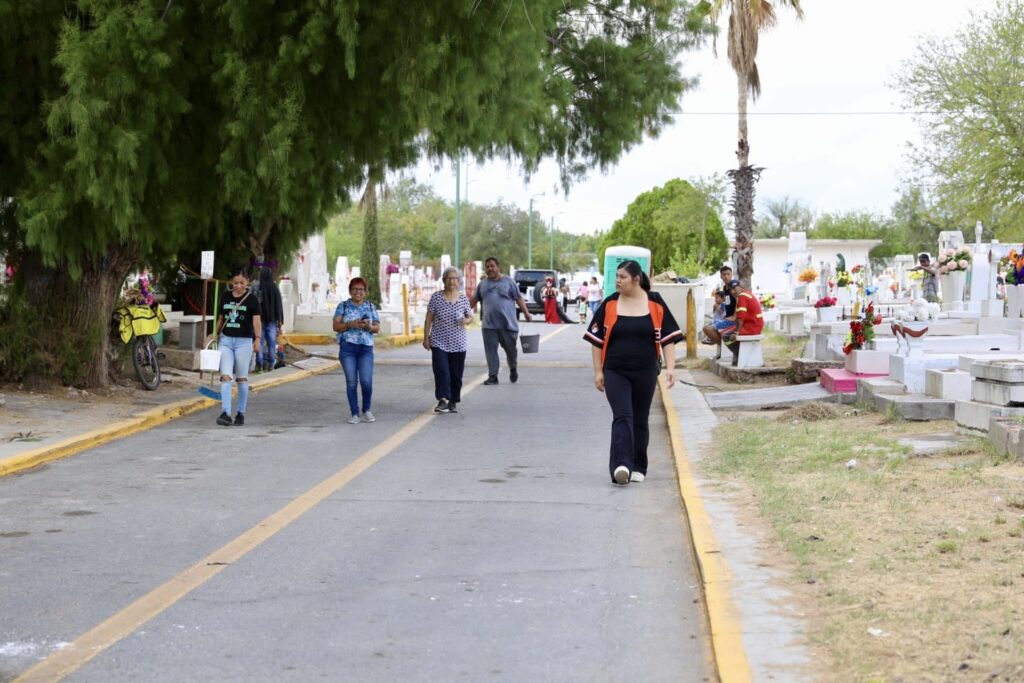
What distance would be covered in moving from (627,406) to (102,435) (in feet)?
19.5

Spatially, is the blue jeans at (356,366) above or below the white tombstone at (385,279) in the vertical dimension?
below

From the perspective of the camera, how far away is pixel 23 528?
28.6 feet

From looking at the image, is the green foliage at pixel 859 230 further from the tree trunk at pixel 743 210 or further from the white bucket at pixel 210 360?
the white bucket at pixel 210 360

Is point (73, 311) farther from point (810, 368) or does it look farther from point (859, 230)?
point (859, 230)

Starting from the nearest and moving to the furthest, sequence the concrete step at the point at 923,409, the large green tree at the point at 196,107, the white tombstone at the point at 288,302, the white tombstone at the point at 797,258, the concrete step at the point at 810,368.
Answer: the concrete step at the point at 923,409, the large green tree at the point at 196,107, the concrete step at the point at 810,368, the white tombstone at the point at 288,302, the white tombstone at the point at 797,258

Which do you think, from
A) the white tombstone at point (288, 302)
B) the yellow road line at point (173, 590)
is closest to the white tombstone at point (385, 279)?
the white tombstone at point (288, 302)

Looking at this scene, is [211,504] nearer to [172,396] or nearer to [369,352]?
[369,352]

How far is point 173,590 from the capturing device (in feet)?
22.7

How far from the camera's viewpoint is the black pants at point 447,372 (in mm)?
16297

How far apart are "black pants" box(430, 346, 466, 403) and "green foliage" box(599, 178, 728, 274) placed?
6961 centimetres

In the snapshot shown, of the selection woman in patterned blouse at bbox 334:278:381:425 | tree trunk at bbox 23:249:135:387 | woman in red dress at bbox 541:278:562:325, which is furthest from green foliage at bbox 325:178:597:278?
woman in patterned blouse at bbox 334:278:381:425

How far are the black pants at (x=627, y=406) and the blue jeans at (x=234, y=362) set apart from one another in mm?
5665

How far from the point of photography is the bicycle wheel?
18125mm

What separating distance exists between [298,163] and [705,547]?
953 centimetres
